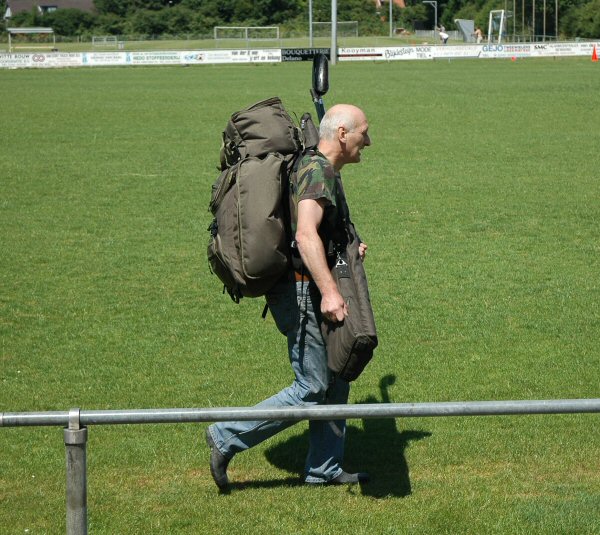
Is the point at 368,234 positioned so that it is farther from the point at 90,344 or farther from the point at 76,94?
the point at 76,94

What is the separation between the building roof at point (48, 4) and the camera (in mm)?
105750

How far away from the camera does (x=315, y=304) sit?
474 cm

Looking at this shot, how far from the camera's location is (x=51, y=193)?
1413cm

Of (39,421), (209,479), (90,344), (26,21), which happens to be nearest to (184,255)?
(90,344)

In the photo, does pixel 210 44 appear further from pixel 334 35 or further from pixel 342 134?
pixel 342 134

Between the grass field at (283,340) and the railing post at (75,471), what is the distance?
145 cm

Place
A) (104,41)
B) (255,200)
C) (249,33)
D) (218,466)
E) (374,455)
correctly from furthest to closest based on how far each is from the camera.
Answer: (104,41)
(249,33)
(374,455)
(218,466)
(255,200)

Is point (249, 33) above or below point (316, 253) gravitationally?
above

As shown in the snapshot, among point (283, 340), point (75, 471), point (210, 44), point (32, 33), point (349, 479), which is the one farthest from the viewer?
point (32, 33)

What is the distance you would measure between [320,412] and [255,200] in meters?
1.44

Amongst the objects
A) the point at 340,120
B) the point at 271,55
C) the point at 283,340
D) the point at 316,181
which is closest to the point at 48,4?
the point at 271,55

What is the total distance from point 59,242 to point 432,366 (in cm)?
557

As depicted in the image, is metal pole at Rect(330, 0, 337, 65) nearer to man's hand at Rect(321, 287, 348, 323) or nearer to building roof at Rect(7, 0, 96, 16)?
man's hand at Rect(321, 287, 348, 323)

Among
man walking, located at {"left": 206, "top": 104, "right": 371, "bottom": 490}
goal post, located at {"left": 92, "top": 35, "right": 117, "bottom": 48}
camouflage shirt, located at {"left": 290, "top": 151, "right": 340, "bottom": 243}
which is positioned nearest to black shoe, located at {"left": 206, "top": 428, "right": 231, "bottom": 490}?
man walking, located at {"left": 206, "top": 104, "right": 371, "bottom": 490}
